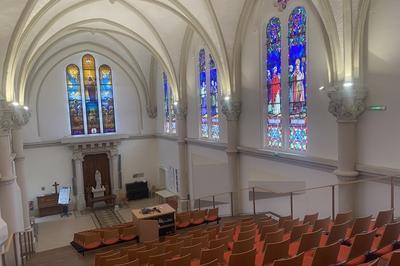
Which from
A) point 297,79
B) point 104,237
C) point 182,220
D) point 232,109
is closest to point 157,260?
A: point 104,237

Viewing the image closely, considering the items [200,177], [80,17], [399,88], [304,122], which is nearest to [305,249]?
[399,88]

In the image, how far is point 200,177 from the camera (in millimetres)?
18250

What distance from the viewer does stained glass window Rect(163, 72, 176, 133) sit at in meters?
22.0

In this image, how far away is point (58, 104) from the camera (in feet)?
71.5

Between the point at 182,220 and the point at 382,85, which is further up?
the point at 382,85

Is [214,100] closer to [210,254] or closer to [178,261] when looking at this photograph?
[210,254]

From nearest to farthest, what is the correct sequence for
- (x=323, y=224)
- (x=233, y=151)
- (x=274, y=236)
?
(x=274, y=236), (x=323, y=224), (x=233, y=151)

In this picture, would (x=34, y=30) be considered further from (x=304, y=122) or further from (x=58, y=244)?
(x=304, y=122)

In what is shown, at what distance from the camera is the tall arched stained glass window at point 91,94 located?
22.5 meters

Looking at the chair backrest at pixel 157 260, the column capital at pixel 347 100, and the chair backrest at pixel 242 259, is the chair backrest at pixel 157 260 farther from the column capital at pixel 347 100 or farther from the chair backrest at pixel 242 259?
the column capital at pixel 347 100

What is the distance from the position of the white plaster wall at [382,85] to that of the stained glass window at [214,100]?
326 inches

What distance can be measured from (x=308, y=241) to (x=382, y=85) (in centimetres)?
471

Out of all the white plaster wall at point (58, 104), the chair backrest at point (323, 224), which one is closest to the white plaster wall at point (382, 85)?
the chair backrest at point (323, 224)

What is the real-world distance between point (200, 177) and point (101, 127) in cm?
892
